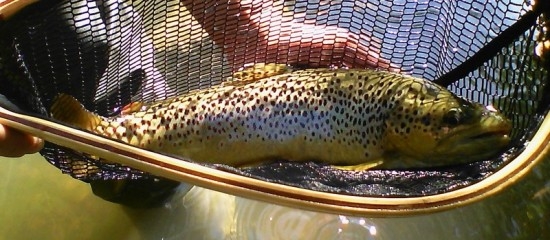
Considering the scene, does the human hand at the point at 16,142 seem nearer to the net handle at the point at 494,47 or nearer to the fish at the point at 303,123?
the fish at the point at 303,123

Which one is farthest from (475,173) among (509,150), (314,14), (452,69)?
(314,14)

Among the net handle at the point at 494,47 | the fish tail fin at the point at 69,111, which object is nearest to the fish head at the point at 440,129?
the net handle at the point at 494,47

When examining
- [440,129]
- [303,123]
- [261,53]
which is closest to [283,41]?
[261,53]

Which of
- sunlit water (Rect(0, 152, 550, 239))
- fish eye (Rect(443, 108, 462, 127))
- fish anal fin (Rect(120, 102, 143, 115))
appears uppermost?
fish eye (Rect(443, 108, 462, 127))

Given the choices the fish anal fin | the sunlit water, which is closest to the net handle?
the sunlit water

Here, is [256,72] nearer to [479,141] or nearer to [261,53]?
[261,53]

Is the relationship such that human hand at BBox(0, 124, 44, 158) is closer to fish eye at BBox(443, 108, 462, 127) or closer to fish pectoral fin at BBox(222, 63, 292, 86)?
fish pectoral fin at BBox(222, 63, 292, 86)
